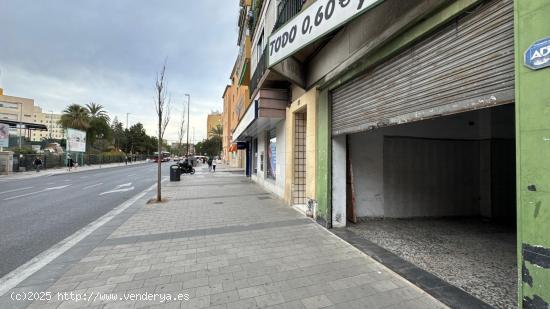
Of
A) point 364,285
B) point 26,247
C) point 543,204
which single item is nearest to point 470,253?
point 364,285

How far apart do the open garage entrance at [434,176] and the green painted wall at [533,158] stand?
137 inches

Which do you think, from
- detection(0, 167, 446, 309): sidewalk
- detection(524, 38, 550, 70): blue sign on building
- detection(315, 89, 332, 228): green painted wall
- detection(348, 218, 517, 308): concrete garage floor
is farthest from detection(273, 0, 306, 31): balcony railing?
detection(348, 218, 517, 308): concrete garage floor

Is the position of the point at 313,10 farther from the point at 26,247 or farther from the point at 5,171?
the point at 5,171

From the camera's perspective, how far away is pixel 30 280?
3521 mm

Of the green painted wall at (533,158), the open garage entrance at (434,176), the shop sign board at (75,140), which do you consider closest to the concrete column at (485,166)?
→ the open garage entrance at (434,176)

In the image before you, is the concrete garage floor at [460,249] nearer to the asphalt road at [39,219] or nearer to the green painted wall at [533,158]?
the green painted wall at [533,158]

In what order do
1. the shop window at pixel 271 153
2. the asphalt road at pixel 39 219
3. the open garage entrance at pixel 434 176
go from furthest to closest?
the shop window at pixel 271 153, the open garage entrance at pixel 434 176, the asphalt road at pixel 39 219

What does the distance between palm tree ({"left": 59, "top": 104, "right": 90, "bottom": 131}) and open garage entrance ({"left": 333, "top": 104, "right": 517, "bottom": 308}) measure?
1913 inches

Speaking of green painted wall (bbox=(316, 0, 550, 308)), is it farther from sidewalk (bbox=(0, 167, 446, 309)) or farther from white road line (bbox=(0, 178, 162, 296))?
white road line (bbox=(0, 178, 162, 296))

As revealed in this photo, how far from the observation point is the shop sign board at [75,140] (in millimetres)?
34491

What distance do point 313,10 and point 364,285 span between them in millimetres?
4425

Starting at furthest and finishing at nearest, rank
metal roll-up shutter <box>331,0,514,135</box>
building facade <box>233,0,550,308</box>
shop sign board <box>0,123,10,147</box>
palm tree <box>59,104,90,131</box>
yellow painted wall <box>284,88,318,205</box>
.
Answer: palm tree <box>59,104,90,131</box>
shop sign board <box>0,123,10,147</box>
yellow painted wall <box>284,88,318,205</box>
metal roll-up shutter <box>331,0,514,135</box>
building facade <box>233,0,550,308</box>

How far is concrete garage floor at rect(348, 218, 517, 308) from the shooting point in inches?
130

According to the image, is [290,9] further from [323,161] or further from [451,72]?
[451,72]
